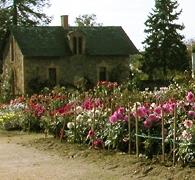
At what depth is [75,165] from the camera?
43.5 feet

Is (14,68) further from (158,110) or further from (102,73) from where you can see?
(158,110)

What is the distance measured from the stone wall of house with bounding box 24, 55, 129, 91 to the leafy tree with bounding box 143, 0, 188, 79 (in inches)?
134

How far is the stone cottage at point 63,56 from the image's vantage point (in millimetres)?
47844

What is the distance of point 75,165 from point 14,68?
3716 centimetres

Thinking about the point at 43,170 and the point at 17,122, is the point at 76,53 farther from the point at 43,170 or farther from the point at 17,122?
the point at 43,170

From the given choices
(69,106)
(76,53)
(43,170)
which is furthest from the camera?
(76,53)

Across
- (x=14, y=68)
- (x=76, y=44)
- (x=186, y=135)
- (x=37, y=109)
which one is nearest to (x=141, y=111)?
(x=186, y=135)

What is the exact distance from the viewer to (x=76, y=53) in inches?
1937

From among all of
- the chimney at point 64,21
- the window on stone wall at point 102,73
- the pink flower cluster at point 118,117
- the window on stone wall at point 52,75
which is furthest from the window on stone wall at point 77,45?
the pink flower cluster at point 118,117

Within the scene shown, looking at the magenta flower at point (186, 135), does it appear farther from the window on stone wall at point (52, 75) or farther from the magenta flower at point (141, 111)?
the window on stone wall at point (52, 75)

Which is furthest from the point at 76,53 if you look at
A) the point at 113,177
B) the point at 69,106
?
the point at 113,177

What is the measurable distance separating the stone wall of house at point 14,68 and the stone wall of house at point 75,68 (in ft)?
2.77

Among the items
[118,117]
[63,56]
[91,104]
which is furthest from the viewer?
[63,56]

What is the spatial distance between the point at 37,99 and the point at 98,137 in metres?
9.47
